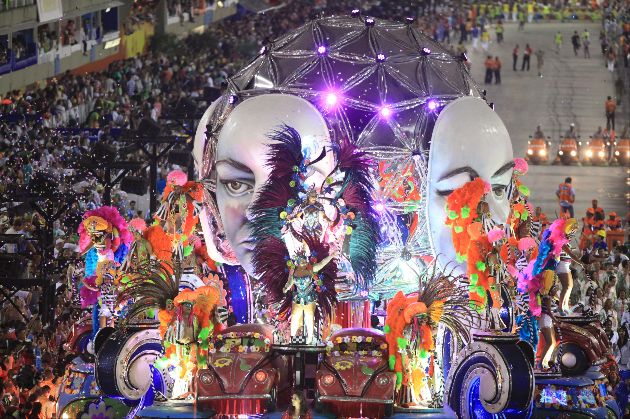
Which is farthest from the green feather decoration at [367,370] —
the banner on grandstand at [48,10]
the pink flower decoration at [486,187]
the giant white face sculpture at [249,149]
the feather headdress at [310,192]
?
the banner on grandstand at [48,10]

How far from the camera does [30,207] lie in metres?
25.3

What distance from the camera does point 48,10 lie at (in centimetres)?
4044

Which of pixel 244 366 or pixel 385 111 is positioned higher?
pixel 385 111

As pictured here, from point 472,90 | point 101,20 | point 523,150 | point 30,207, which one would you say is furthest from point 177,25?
point 472,90

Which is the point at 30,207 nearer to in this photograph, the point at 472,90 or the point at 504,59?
the point at 472,90

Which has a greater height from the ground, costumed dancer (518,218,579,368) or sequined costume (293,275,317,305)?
costumed dancer (518,218,579,368)

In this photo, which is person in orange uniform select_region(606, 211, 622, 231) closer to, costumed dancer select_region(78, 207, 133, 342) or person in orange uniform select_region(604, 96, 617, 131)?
costumed dancer select_region(78, 207, 133, 342)

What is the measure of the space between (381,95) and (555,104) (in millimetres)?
31505

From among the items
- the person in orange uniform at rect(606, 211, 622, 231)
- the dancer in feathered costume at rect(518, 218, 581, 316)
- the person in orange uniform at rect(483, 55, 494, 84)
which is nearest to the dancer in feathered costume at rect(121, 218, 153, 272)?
the dancer in feathered costume at rect(518, 218, 581, 316)

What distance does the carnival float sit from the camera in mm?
18578

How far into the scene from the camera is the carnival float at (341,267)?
61.0 feet

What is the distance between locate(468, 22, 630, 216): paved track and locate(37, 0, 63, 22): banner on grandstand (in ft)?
33.9

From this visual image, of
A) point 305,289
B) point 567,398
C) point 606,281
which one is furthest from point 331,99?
point 606,281

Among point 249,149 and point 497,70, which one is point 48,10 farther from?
point 249,149
